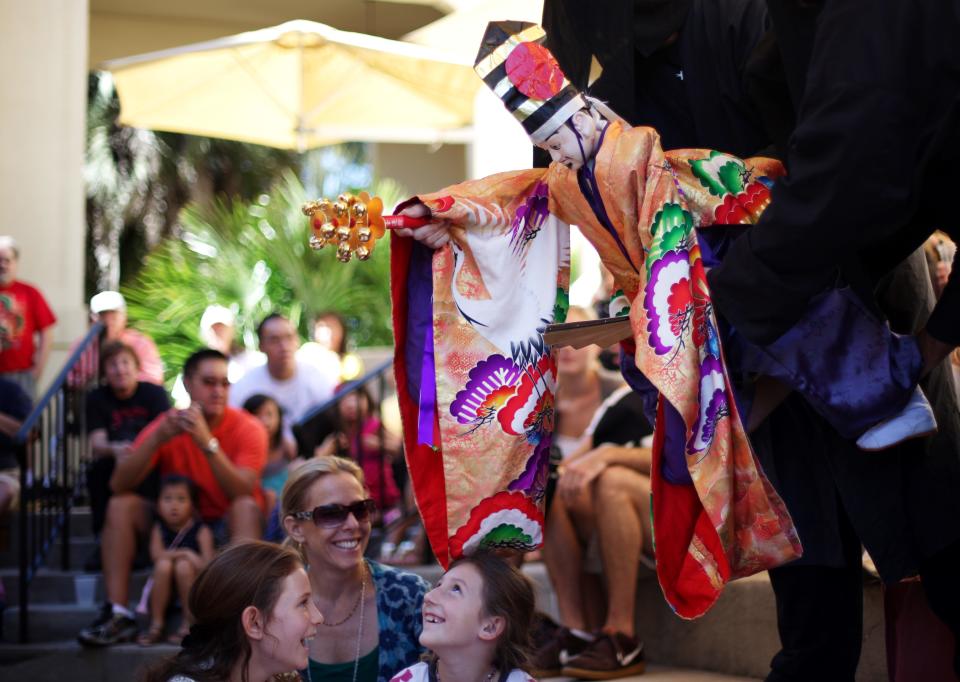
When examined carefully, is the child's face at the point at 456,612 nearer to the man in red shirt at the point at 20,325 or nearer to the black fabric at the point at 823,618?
the black fabric at the point at 823,618

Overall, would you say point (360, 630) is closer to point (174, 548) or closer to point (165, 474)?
point (174, 548)

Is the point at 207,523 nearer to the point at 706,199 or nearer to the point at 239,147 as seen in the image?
the point at 706,199

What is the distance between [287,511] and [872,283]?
6.25 feet

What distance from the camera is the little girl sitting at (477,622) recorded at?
3385 millimetres

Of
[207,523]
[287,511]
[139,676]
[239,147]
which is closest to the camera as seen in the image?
[139,676]

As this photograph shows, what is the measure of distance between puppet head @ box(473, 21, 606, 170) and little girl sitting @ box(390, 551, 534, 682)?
1052 mm

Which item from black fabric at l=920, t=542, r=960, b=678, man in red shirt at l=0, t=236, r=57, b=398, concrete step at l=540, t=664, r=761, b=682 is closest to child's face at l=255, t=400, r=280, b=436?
man in red shirt at l=0, t=236, r=57, b=398

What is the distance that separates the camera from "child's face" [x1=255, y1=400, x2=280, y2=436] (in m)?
7.50

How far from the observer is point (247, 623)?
326 cm

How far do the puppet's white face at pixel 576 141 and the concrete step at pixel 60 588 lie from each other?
15.4 feet

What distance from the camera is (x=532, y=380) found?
3.38 meters

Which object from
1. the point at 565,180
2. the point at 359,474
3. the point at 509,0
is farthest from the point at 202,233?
the point at 565,180

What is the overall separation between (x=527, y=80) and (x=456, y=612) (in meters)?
1.30

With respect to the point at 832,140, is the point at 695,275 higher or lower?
lower
